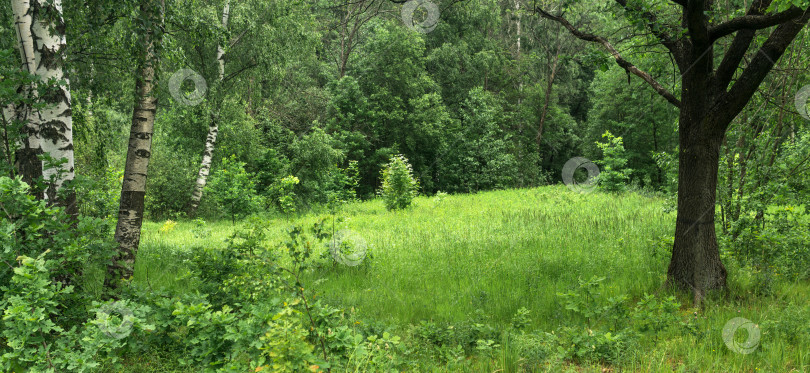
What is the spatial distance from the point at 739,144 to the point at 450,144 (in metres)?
20.6

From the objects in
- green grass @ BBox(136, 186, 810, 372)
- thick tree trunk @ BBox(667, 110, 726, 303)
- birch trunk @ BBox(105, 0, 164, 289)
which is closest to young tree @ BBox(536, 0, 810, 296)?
thick tree trunk @ BBox(667, 110, 726, 303)

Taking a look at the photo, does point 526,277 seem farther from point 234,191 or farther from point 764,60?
point 234,191

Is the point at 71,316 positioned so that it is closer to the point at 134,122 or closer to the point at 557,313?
the point at 134,122

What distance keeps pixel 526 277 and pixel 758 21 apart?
3973 millimetres

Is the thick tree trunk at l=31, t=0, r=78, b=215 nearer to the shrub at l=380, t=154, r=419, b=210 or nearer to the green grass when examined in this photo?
the green grass

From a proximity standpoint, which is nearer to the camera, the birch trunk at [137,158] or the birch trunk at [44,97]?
the birch trunk at [44,97]

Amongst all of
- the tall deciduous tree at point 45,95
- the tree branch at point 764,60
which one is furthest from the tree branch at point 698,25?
the tall deciduous tree at point 45,95

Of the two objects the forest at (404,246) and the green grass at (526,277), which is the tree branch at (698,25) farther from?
the green grass at (526,277)

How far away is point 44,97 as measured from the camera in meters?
4.59

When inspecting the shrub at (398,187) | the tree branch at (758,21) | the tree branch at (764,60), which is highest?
the tree branch at (758,21)

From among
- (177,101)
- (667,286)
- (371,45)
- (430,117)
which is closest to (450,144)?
(430,117)

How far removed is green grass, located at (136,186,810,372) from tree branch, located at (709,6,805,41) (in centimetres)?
289

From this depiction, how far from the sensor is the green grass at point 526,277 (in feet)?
12.7

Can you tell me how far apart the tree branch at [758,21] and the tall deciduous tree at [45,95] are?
691 cm
